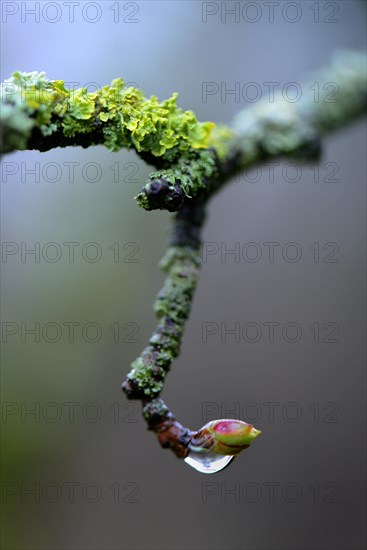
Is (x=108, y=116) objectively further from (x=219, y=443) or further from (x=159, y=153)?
(x=219, y=443)

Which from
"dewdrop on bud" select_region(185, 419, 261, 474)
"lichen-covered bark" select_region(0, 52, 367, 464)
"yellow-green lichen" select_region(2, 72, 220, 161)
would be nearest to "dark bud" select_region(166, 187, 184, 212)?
"lichen-covered bark" select_region(0, 52, 367, 464)

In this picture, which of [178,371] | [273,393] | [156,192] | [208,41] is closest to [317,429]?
[273,393]

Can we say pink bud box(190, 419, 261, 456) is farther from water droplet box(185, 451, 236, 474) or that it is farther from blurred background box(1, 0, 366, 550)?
blurred background box(1, 0, 366, 550)

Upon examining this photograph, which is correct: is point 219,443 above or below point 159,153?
below

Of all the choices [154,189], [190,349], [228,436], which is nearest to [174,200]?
[154,189]

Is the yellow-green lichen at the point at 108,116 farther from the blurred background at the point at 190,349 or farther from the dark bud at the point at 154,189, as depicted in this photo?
the blurred background at the point at 190,349

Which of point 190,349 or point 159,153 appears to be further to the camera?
point 190,349

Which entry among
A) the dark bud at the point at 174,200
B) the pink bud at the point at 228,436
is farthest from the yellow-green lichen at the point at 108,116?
the pink bud at the point at 228,436

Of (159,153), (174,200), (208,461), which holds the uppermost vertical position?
(159,153)
